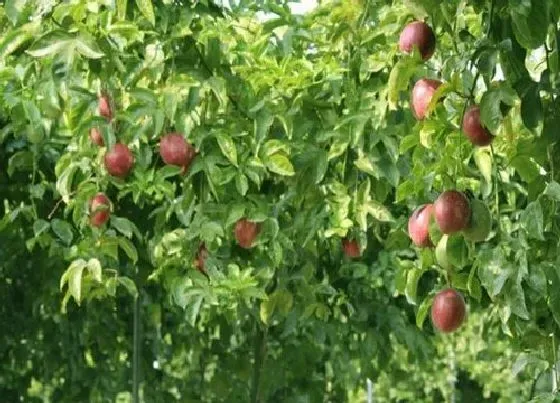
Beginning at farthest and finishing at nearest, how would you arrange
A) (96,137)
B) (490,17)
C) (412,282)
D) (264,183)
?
(264,183), (96,137), (412,282), (490,17)

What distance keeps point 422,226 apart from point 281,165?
73 centimetres

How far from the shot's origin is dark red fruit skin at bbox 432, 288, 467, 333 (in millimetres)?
2115

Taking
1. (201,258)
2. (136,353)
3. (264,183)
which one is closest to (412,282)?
(201,258)

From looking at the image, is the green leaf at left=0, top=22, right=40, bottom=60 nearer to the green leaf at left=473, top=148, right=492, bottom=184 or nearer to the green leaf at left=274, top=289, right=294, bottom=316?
the green leaf at left=473, top=148, right=492, bottom=184

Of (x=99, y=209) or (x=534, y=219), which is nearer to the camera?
(x=534, y=219)

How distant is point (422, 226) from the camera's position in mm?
2043

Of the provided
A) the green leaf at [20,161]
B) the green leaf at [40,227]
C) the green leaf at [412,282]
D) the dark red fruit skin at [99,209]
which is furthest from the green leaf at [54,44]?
the green leaf at [20,161]

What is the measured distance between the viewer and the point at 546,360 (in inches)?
87.0

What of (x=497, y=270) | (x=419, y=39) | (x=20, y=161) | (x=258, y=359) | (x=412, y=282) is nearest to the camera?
(x=419, y=39)

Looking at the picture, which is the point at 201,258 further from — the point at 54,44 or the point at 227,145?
the point at 54,44

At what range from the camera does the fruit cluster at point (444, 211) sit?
6.04 feet

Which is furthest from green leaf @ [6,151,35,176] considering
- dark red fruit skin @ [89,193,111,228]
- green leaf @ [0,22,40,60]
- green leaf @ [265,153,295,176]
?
green leaf @ [0,22,40,60]

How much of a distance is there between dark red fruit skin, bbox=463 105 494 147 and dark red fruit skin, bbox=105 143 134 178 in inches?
38.0

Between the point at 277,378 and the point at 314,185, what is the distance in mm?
1551
